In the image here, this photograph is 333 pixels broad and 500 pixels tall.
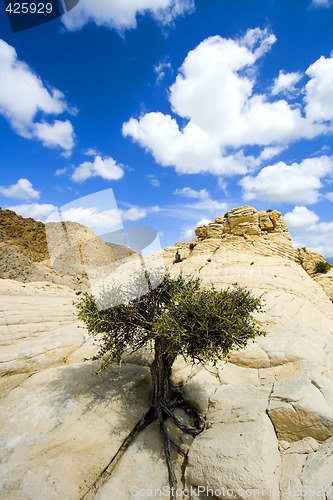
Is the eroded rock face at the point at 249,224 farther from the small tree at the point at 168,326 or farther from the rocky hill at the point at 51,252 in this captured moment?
the small tree at the point at 168,326

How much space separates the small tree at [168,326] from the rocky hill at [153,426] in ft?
2.93

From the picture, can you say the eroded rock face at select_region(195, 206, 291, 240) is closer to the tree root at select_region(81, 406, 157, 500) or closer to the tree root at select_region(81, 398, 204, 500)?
the tree root at select_region(81, 398, 204, 500)

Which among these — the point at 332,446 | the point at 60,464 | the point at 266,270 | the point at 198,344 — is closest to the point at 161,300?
the point at 198,344

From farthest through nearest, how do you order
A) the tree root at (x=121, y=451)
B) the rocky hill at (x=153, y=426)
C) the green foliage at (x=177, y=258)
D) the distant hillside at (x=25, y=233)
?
1. the distant hillside at (x=25, y=233)
2. the green foliage at (x=177, y=258)
3. the tree root at (x=121, y=451)
4. the rocky hill at (x=153, y=426)

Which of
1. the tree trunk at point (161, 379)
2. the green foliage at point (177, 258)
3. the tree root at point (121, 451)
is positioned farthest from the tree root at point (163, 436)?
the green foliage at point (177, 258)

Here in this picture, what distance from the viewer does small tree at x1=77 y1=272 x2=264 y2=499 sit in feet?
34.9

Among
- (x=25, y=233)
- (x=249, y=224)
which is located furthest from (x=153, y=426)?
(x=25, y=233)

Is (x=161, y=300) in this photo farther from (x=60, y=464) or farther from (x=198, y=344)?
(x=60, y=464)

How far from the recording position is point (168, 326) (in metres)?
10.6

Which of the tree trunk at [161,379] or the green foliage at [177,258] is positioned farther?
the green foliage at [177,258]

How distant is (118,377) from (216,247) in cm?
3538

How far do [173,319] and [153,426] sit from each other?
17.9ft

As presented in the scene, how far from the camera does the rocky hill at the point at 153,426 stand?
358 inches

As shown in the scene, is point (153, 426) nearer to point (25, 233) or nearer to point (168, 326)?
point (168, 326)
